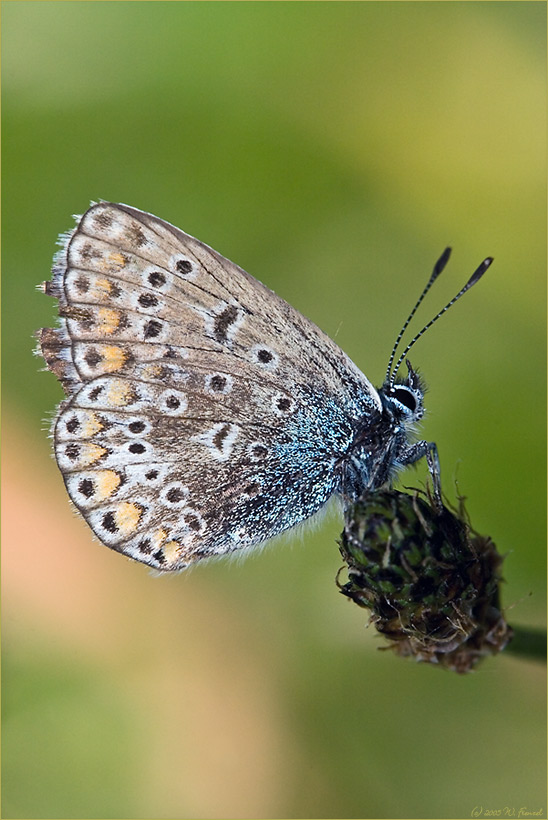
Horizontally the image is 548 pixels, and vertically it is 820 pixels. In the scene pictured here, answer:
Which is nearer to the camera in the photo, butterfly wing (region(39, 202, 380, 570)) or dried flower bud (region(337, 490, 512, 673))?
dried flower bud (region(337, 490, 512, 673))

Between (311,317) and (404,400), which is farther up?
(311,317)

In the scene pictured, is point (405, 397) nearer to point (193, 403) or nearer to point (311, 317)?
point (193, 403)

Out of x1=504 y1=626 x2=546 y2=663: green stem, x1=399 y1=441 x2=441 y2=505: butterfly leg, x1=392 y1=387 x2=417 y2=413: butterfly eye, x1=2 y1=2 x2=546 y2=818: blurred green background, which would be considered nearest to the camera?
x1=399 y1=441 x2=441 y2=505: butterfly leg

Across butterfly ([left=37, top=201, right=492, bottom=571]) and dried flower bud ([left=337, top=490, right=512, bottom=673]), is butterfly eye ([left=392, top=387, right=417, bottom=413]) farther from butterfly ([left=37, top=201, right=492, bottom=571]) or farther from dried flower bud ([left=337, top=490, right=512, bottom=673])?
dried flower bud ([left=337, top=490, right=512, bottom=673])
